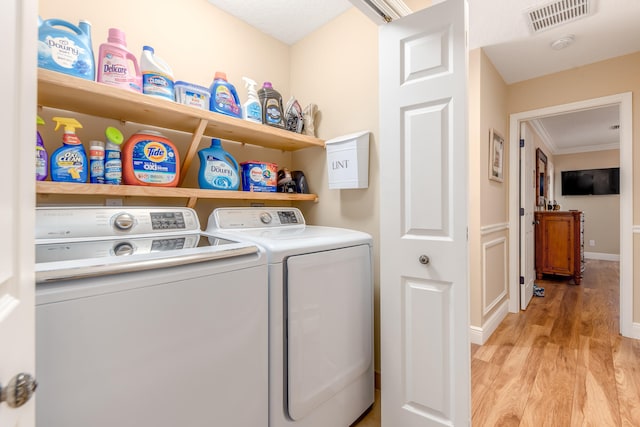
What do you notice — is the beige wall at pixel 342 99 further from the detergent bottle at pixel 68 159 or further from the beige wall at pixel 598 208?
the beige wall at pixel 598 208

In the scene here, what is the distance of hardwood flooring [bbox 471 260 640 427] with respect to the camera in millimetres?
1581

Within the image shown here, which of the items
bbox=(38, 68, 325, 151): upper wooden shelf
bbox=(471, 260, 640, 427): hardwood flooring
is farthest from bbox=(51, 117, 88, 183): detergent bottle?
bbox=(471, 260, 640, 427): hardwood flooring

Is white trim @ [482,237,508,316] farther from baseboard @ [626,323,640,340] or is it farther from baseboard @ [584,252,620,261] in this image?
baseboard @ [584,252,620,261]

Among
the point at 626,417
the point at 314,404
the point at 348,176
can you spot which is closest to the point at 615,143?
the point at 626,417

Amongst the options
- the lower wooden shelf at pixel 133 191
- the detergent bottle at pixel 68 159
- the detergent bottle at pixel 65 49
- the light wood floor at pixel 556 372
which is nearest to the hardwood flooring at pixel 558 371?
the light wood floor at pixel 556 372

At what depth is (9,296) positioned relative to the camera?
1.37ft

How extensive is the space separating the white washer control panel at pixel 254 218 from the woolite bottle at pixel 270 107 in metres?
0.56

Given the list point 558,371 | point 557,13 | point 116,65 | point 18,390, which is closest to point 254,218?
point 116,65

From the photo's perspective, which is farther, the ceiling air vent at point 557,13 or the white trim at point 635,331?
the white trim at point 635,331

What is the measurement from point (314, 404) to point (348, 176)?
1.22m

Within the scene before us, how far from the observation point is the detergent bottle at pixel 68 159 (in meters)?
1.20

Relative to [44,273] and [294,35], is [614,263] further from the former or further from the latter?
[44,273]

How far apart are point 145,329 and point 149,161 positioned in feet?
2.96

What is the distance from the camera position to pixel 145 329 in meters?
0.81
